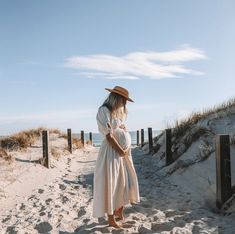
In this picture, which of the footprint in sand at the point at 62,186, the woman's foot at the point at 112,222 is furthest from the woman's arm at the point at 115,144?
the footprint in sand at the point at 62,186

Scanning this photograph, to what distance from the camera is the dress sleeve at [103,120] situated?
581 cm

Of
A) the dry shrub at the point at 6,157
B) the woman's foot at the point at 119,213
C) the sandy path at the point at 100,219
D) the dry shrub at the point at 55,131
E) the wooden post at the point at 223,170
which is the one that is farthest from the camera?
the dry shrub at the point at 55,131

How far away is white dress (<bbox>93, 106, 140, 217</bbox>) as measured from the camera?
5848 mm

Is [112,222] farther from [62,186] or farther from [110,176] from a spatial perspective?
[62,186]

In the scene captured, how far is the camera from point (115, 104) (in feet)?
19.6

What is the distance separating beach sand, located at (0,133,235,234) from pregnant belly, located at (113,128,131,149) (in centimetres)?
124

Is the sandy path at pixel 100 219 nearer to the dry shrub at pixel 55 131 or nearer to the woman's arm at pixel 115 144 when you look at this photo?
the woman's arm at pixel 115 144

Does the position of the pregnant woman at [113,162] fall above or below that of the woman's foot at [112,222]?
above

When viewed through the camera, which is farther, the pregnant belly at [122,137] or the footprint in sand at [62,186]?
the footprint in sand at [62,186]

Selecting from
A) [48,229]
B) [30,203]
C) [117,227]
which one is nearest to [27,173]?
[30,203]

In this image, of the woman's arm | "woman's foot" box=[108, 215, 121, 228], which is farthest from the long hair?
"woman's foot" box=[108, 215, 121, 228]

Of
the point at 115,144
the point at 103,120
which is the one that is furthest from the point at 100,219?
the point at 103,120

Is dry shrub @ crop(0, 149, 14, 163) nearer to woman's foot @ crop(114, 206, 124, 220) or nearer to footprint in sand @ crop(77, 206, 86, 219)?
footprint in sand @ crop(77, 206, 86, 219)

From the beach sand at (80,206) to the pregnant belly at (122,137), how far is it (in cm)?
124
